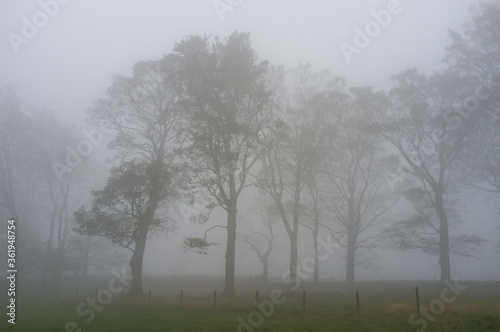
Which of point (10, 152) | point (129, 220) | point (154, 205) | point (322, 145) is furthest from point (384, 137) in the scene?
point (10, 152)

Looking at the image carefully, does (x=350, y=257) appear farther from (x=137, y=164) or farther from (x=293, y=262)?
(x=137, y=164)

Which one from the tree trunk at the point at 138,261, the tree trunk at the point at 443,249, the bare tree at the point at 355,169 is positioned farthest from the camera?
the bare tree at the point at 355,169

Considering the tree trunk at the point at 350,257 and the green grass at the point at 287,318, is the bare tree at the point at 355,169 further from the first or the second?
the green grass at the point at 287,318

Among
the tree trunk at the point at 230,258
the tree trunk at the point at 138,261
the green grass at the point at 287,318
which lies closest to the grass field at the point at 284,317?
the green grass at the point at 287,318

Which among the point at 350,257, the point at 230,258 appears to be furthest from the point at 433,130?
the point at 230,258

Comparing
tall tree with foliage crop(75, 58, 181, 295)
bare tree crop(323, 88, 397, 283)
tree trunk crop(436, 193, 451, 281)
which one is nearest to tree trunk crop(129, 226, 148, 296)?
tall tree with foliage crop(75, 58, 181, 295)

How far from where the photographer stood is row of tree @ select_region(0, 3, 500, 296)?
27.7 metres

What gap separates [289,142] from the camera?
33250mm

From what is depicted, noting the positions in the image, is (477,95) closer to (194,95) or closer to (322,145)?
(322,145)

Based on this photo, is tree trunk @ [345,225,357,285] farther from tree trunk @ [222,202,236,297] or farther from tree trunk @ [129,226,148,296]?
tree trunk @ [129,226,148,296]

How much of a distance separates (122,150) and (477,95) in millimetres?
28854

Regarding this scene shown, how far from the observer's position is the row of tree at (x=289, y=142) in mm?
27656

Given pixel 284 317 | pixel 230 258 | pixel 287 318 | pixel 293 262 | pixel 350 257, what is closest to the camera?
pixel 287 318

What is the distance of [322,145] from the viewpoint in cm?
3475
